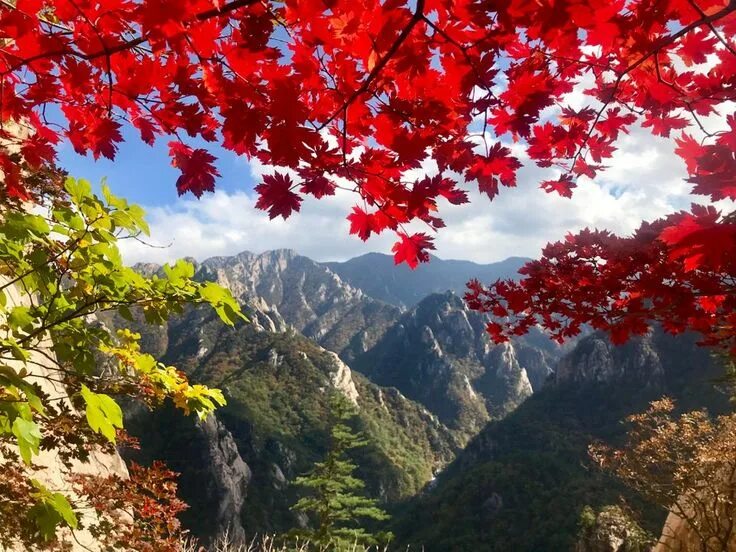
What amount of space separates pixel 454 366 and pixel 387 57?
128 meters

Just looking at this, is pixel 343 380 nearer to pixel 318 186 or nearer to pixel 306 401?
pixel 306 401

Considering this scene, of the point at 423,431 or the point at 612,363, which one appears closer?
the point at 612,363

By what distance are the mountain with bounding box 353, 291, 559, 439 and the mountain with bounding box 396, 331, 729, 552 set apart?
34933mm

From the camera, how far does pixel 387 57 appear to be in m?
1.09

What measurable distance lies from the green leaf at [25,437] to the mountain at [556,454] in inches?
1414

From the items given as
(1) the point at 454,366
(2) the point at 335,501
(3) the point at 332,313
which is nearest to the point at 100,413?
(2) the point at 335,501

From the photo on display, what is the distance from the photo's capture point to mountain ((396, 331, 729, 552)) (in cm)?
4625

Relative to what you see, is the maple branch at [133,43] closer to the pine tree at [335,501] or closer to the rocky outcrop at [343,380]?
the pine tree at [335,501]

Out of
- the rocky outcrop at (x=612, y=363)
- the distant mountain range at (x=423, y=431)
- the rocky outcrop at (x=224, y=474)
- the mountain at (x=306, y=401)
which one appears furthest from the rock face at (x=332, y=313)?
the rocky outcrop at (x=224, y=474)

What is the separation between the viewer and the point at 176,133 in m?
1.62

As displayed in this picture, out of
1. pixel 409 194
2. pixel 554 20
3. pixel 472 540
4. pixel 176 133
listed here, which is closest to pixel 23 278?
pixel 176 133

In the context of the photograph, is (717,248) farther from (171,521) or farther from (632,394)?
(632,394)

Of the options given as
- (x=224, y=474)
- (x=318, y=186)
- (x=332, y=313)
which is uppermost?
(x=332, y=313)

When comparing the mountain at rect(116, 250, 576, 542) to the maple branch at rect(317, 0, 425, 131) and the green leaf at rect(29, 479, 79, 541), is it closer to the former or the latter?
the green leaf at rect(29, 479, 79, 541)
